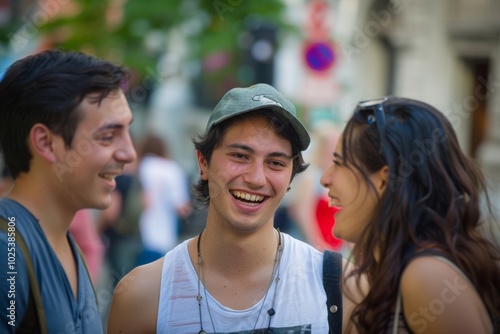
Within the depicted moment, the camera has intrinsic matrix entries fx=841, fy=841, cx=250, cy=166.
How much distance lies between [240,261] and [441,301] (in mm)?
971

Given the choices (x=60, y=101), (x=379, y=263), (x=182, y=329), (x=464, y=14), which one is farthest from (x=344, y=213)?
(x=464, y=14)

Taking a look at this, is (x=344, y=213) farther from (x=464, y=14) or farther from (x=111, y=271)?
(x=464, y=14)

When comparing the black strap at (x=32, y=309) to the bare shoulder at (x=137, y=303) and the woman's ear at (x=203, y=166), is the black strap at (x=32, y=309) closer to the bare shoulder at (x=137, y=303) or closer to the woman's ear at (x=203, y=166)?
the bare shoulder at (x=137, y=303)

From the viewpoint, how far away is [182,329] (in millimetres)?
3193

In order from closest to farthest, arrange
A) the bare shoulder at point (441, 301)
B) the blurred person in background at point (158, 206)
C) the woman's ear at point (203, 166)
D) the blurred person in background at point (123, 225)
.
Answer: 1. the bare shoulder at point (441, 301)
2. the woman's ear at point (203, 166)
3. the blurred person in background at point (158, 206)
4. the blurred person in background at point (123, 225)

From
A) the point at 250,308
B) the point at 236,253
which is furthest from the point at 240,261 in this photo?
the point at 250,308

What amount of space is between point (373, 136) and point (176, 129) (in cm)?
1935

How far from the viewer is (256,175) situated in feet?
10.7

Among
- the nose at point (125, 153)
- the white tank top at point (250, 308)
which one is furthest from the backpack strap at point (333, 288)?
the nose at point (125, 153)

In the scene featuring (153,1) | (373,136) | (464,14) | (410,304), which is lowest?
(410,304)

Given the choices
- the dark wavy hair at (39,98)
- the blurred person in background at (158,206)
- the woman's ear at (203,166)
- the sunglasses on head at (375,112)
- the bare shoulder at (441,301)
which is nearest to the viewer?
the bare shoulder at (441,301)

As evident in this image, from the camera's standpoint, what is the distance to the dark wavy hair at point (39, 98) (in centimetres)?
297

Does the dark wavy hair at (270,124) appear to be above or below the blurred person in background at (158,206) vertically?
above

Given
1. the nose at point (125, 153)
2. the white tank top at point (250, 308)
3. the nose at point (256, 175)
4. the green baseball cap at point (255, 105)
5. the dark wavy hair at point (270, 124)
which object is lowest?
the white tank top at point (250, 308)
